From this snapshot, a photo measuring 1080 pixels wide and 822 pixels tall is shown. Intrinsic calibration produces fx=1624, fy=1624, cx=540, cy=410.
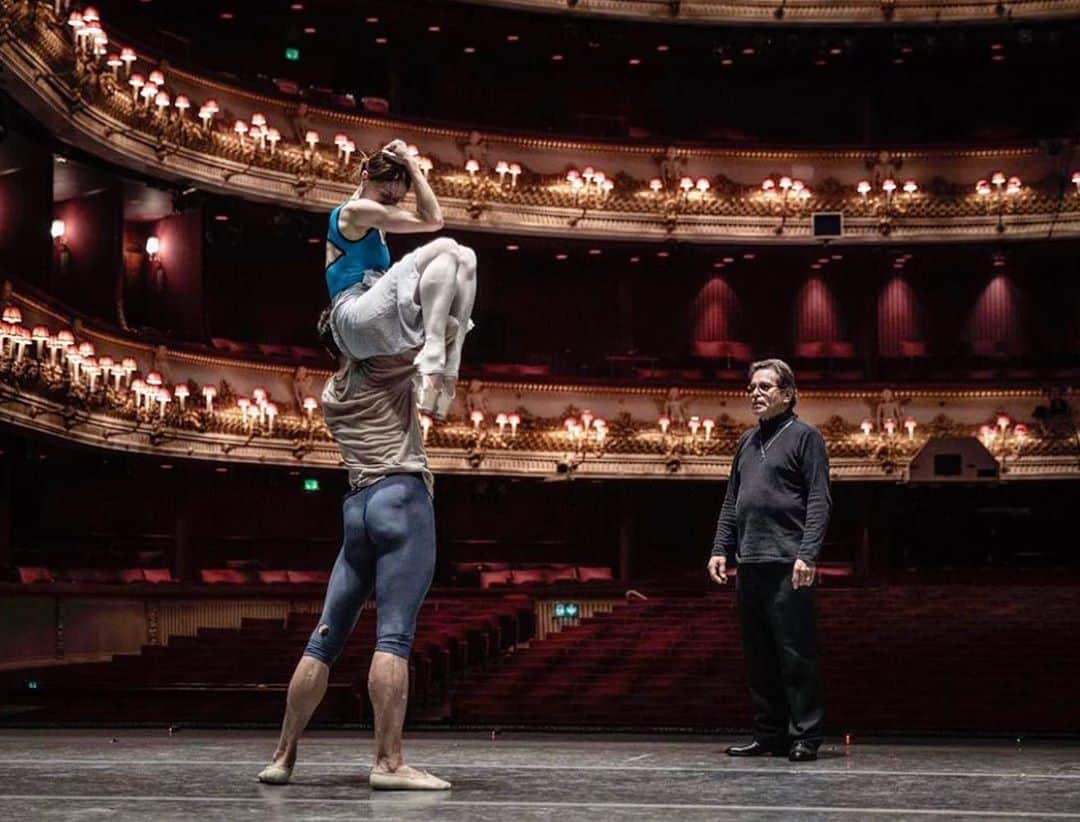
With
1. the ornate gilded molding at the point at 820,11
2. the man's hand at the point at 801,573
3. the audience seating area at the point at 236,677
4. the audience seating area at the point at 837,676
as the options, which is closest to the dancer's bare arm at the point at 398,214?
the man's hand at the point at 801,573

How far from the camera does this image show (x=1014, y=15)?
99.7 ft

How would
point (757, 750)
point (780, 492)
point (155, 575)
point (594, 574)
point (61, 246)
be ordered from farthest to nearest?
1. point (594, 574)
2. point (61, 246)
3. point (155, 575)
4. point (780, 492)
5. point (757, 750)

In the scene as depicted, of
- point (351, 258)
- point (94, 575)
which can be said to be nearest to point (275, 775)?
point (351, 258)

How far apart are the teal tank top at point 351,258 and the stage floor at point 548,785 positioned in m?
1.68

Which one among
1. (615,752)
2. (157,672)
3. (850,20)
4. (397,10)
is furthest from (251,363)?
(615,752)

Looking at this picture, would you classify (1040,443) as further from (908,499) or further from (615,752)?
(615,752)

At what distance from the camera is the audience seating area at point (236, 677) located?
1505 cm

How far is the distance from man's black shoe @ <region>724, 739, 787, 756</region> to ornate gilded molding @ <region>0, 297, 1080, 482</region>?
19091mm

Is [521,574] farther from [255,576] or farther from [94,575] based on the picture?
[94,575]

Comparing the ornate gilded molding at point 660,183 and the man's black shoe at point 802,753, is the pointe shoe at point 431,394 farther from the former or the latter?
the ornate gilded molding at point 660,183

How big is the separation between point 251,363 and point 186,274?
2.23m

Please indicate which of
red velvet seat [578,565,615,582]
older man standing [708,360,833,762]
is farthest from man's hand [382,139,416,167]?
red velvet seat [578,565,615,582]

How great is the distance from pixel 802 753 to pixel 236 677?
11053 millimetres

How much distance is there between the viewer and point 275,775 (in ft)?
16.7
